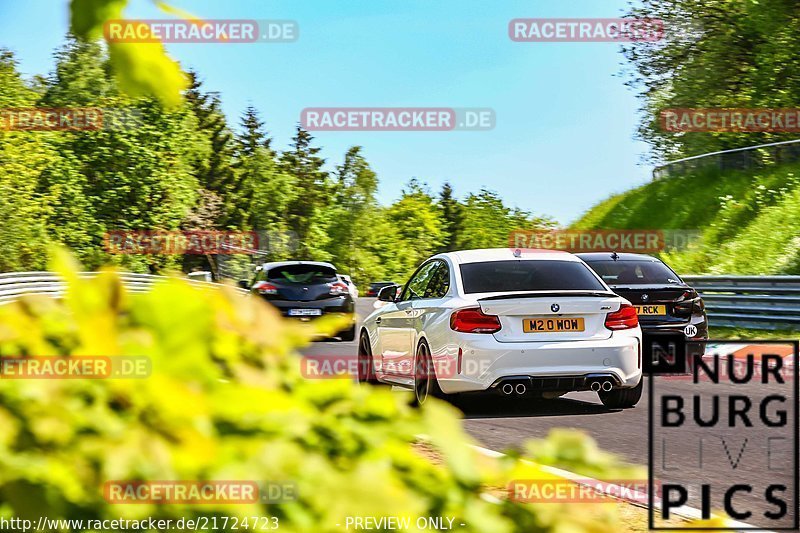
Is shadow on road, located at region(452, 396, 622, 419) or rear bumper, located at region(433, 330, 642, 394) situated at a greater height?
rear bumper, located at region(433, 330, 642, 394)

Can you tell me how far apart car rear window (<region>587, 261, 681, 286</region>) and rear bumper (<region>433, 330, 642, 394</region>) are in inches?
203

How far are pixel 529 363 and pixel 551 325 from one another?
0.40 m

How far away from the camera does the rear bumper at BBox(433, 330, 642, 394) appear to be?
982 centimetres

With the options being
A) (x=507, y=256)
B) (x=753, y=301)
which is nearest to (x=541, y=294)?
(x=507, y=256)

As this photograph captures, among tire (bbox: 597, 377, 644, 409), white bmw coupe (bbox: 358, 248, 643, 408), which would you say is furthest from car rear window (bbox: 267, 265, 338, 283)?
tire (bbox: 597, 377, 644, 409)

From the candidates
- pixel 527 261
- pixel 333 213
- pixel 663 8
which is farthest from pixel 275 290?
pixel 333 213

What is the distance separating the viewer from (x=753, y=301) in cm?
1983

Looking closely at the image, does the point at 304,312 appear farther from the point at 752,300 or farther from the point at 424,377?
the point at 424,377

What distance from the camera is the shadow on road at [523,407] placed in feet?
34.3

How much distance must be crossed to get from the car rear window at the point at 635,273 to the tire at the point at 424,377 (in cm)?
513

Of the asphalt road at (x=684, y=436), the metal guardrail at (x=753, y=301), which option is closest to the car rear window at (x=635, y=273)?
the asphalt road at (x=684, y=436)

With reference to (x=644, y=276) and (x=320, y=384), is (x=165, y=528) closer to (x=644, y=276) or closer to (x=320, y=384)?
(x=320, y=384)

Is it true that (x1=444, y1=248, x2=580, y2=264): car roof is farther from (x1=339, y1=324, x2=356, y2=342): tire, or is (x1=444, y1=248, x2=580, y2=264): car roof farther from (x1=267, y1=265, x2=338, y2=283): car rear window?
(x1=267, y1=265, x2=338, y2=283): car rear window

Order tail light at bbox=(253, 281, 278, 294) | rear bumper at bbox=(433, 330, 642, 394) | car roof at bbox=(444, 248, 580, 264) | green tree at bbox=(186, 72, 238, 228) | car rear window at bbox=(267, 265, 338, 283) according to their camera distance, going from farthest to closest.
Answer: green tree at bbox=(186, 72, 238, 228)
car rear window at bbox=(267, 265, 338, 283)
tail light at bbox=(253, 281, 278, 294)
car roof at bbox=(444, 248, 580, 264)
rear bumper at bbox=(433, 330, 642, 394)
